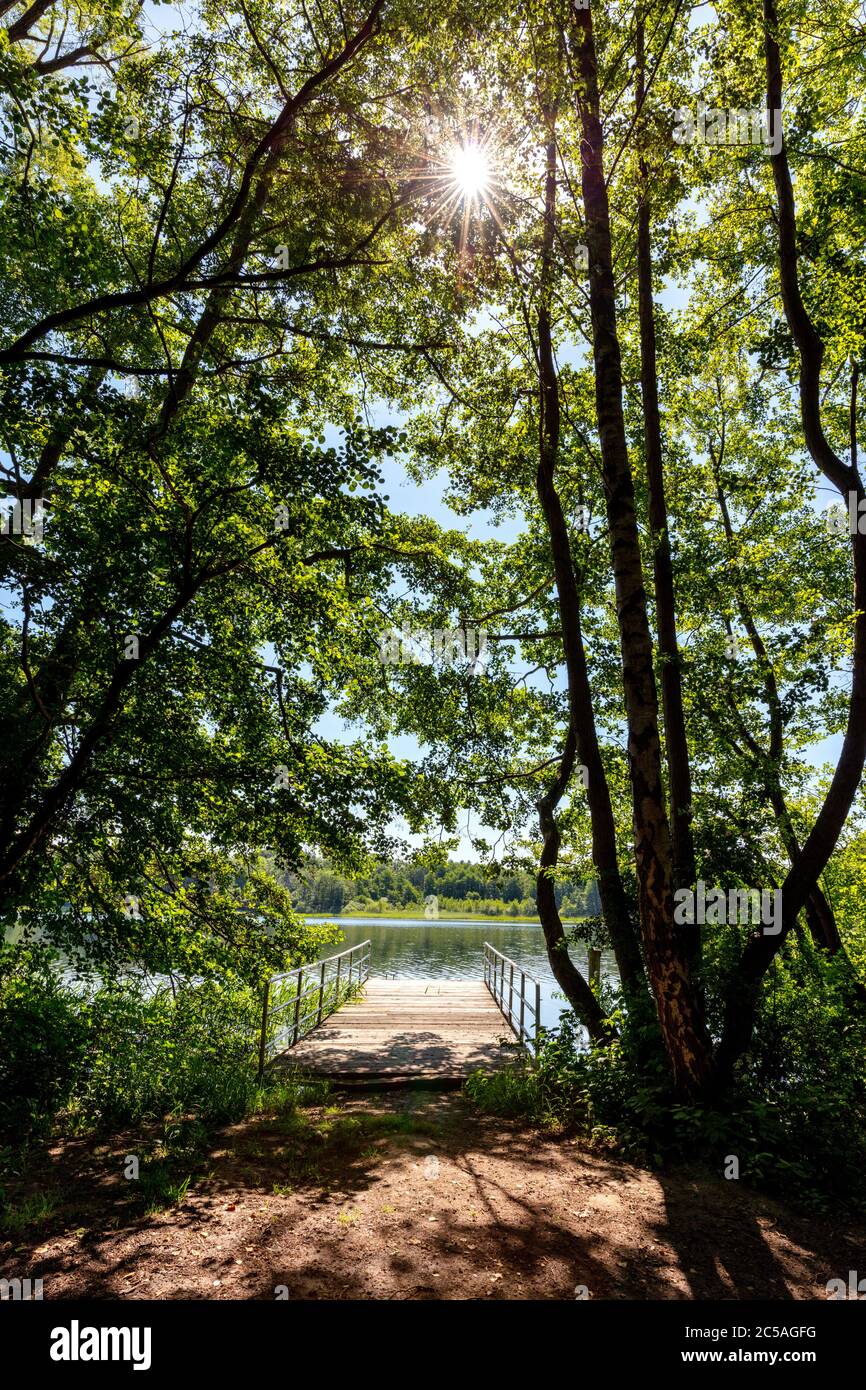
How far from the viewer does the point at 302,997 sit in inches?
382

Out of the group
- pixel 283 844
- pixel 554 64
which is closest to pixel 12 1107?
pixel 283 844

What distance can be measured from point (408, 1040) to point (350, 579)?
23.2ft

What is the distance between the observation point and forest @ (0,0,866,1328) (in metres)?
4.48

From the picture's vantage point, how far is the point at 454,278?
20.5 ft

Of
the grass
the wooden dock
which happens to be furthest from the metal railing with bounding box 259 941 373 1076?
the grass

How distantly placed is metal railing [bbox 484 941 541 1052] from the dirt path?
3.05 meters

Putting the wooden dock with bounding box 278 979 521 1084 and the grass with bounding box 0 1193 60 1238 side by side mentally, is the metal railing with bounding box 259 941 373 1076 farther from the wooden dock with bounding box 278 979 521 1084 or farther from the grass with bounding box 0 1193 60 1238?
the grass with bounding box 0 1193 60 1238

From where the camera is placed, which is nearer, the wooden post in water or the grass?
the grass

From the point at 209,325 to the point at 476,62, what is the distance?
3552 millimetres

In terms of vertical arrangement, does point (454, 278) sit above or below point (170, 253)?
below

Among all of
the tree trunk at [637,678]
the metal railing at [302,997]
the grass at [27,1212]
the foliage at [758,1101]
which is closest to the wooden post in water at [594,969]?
the foliage at [758,1101]

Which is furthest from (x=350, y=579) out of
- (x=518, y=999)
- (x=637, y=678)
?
(x=518, y=999)

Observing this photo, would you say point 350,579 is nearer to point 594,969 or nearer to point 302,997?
point 302,997
